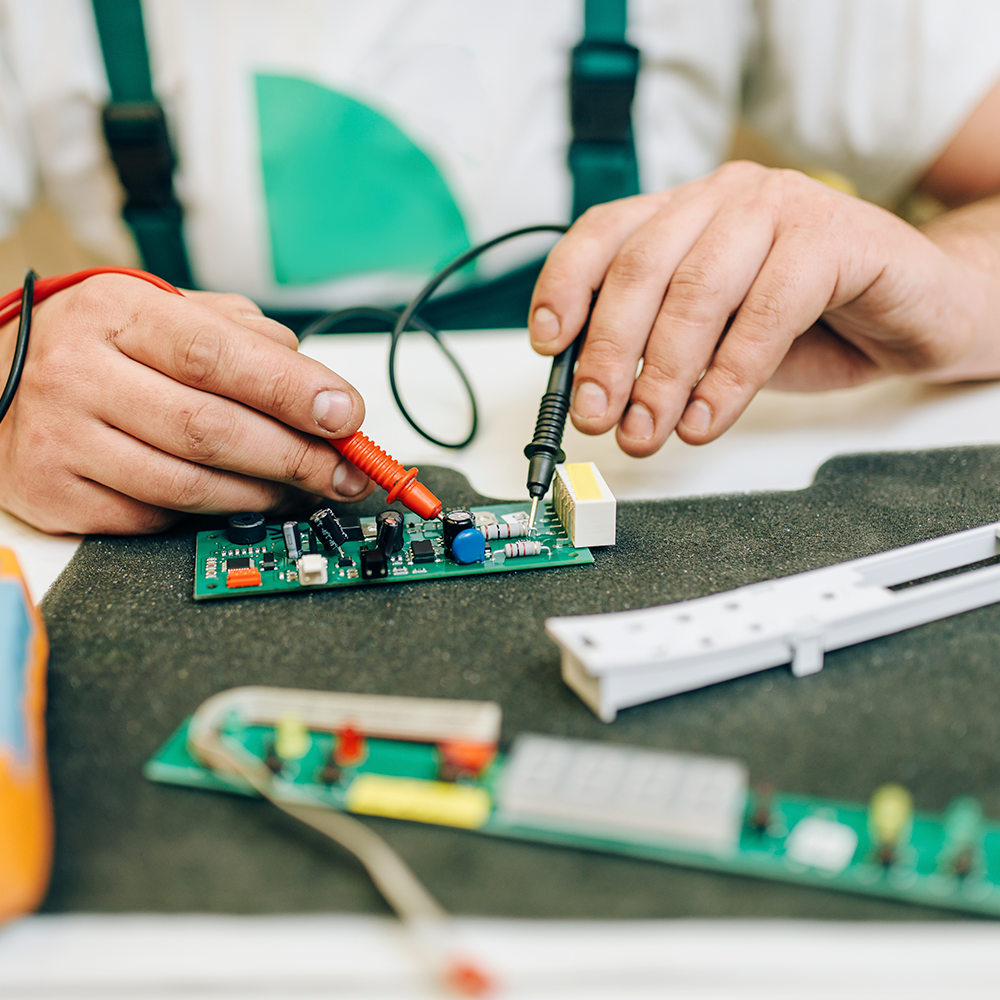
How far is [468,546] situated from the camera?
0.59m

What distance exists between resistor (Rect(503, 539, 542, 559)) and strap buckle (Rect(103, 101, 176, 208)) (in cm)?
84

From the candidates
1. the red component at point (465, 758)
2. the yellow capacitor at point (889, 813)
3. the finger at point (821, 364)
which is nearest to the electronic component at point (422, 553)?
the red component at point (465, 758)

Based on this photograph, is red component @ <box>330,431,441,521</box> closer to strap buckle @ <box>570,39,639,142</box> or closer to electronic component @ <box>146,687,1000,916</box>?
electronic component @ <box>146,687,1000,916</box>

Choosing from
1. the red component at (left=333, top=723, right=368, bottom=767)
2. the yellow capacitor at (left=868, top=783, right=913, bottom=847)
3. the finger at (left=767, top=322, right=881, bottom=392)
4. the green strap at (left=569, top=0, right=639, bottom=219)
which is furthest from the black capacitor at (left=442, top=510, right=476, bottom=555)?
the green strap at (left=569, top=0, right=639, bottom=219)

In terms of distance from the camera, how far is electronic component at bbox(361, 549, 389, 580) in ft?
1.90

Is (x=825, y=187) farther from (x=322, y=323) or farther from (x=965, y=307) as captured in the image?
(x=322, y=323)

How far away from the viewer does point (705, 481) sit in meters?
0.77

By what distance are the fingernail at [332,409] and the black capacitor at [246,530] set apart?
→ 92 millimetres

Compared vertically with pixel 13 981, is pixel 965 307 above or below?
above

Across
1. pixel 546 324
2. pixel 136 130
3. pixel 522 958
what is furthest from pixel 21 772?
pixel 136 130

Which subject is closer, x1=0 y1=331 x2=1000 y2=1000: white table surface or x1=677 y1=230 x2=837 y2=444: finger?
x1=0 y1=331 x2=1000 y2=1000: white table surface

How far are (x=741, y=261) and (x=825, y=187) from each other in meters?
0.14

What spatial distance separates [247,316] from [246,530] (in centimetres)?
19

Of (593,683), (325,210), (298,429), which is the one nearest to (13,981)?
(593,683)
